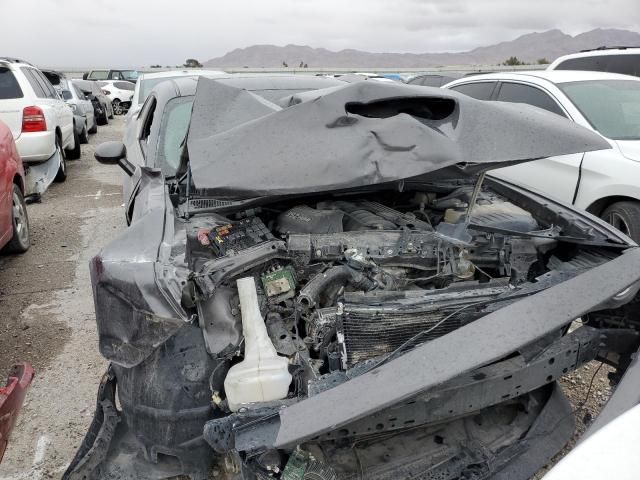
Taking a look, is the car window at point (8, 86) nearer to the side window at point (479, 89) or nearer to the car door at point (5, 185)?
the car door at point (5, 185)

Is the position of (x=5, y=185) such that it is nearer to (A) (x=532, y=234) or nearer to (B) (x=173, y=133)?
(B) (x=173, y=133)

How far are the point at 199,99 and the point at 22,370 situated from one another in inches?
63.3

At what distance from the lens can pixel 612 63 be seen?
7180 millimetres

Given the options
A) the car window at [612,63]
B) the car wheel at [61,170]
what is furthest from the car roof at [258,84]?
the car window at [612,63]

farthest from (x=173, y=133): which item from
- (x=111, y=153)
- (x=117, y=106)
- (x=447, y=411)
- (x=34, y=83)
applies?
(x=117, y=106)

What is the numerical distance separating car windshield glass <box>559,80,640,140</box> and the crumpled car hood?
2.35m

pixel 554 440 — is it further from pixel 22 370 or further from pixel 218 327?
pixel 22 370

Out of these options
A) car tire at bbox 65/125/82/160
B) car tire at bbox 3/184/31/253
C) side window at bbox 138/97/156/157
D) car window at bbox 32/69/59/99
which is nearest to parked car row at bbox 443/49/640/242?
side window at bbox 138/97/156/157

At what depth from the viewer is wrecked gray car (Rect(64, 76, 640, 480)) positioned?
1773 mm

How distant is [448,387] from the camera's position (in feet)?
5.92

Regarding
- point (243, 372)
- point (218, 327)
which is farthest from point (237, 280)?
point (243, 372)

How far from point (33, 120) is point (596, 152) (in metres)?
6.53

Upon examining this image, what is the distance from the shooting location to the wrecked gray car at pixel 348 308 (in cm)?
177

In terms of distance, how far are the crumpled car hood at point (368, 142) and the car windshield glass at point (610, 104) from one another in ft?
7.71
